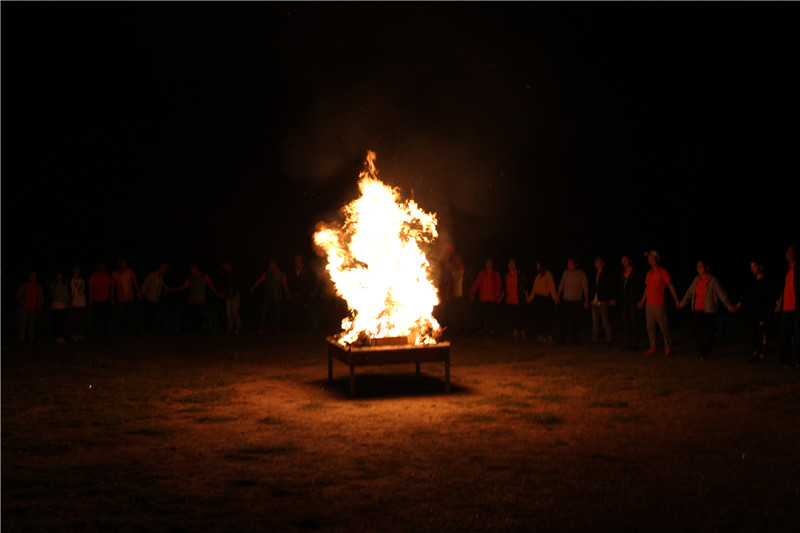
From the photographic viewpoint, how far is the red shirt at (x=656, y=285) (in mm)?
13734

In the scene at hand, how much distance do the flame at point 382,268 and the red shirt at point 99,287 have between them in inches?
304

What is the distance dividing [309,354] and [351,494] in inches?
365

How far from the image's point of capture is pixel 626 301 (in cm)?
1478

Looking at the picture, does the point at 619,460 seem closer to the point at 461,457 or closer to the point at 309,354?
the point at 461,457

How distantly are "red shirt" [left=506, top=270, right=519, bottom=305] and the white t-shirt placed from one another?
33.9 ft

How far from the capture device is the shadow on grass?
10852mm

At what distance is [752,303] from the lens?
13.2 metres

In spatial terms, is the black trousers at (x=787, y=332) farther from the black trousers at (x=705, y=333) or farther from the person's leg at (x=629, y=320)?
the person's leg at (x=629, y=320)

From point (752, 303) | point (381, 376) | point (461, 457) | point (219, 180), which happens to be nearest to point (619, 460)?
point (461, 457)

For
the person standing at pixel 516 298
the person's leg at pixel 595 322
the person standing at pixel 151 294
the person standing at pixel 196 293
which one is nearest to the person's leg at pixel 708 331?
the person's leg at pixel 595 322

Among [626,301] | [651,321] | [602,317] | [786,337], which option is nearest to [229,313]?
[602,317]

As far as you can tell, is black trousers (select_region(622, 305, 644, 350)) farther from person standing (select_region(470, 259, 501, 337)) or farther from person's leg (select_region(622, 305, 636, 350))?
person standing (select_region(470, 259, 501, 337))

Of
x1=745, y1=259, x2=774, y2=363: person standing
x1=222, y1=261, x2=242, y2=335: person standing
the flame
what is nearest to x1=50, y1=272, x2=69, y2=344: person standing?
x1=222, y1=261, x2=242, y2=335: person standing

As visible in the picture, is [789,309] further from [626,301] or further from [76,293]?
[76,293]
